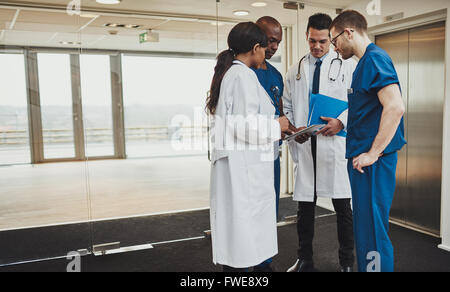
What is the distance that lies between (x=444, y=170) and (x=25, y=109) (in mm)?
3476

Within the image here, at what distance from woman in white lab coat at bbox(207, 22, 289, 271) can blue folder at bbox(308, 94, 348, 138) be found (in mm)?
534

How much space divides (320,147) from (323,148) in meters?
0.02

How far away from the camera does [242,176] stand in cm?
190

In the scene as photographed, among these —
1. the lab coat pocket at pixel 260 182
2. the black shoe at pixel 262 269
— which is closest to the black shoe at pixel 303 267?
the black shoe at pixel 262 269

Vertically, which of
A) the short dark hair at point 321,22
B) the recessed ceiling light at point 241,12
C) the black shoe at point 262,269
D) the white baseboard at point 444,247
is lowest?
the white baseboard at point 444,247

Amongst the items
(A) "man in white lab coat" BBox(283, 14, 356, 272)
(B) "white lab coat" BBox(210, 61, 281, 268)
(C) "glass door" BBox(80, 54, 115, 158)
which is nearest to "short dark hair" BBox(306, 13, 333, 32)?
(A) "man in white lab coat" BBox(283, 14, 356, 272)

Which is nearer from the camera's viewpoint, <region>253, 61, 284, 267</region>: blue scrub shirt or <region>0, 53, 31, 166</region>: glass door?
<region>253, 61, 284, 267</region>: blue scrub shirt

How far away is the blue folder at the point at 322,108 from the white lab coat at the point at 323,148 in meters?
0.08

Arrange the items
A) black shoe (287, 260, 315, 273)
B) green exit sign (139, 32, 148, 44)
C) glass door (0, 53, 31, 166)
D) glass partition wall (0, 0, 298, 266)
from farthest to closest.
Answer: green exit sign (139, 32, 148, 44) → glass partition wall (0, 0, 298, 266) → glass door (0, 53, 31, 166) → black shoe (287, 260, 315, 273)

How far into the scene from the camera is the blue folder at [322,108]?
2.45 meters

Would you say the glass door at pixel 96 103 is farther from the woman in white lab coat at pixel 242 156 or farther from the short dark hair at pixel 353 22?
the short dark hair at pixel 353 22

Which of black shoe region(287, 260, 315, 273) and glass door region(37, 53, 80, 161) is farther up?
glass door region(37, 53, 80, 161)

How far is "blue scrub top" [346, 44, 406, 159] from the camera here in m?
1.90

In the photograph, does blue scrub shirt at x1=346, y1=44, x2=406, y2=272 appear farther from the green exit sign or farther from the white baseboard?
the green exit sign
